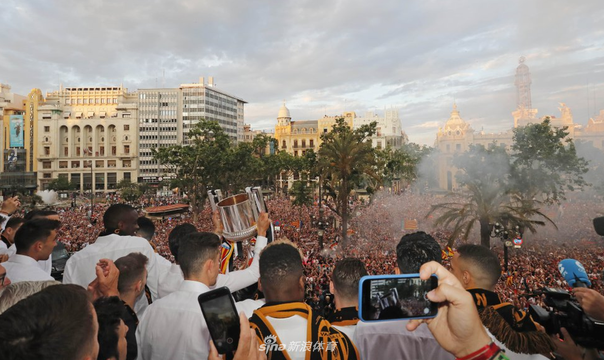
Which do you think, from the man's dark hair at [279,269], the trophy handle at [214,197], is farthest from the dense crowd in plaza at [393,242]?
the man's dark hair at [279,269]

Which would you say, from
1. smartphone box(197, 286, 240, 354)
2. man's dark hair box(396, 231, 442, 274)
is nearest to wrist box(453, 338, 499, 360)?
smartphone box(197, 286, 240, 354)

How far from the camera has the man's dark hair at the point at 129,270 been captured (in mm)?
3113

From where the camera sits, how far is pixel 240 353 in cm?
170

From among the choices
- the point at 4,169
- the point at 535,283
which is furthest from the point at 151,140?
the point at 535,283

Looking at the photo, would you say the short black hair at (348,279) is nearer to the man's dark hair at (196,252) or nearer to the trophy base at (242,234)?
the man's dark hair at (196,252)

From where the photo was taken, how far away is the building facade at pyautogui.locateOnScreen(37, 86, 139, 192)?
253ft

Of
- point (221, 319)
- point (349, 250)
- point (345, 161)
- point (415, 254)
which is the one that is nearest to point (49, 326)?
point (221, 319)

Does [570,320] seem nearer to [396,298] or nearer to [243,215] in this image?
[396,298]

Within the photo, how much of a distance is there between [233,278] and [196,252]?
67cm

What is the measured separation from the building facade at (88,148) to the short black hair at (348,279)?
Result: 3232 inches

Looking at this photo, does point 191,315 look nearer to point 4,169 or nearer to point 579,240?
point 579,240

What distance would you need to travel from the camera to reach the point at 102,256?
155 inches

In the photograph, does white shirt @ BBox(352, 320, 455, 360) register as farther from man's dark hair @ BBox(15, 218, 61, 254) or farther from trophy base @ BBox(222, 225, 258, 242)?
man's dark hair @ BBox(15, 218, 61, 254)

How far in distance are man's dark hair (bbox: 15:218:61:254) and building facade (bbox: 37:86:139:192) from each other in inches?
3139
